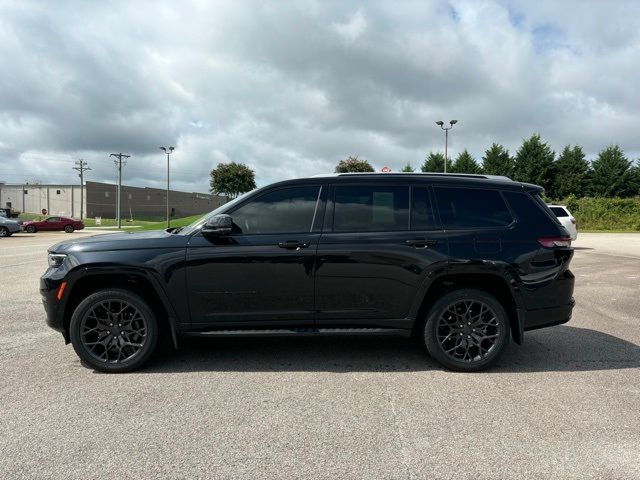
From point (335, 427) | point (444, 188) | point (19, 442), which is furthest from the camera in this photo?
point (444, 188)

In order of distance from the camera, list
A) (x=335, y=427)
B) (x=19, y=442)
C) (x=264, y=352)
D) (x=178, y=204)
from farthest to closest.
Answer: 1. (x=178, y=204)
2. (x=264, y=352)
3. (x=335, y=427)
4. (x=19, y=442)

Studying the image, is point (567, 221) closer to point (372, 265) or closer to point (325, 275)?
point (372, 265)

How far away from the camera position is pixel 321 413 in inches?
136

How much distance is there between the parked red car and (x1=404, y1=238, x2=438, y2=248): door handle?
39.4 m

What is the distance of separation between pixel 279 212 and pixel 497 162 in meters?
64.8

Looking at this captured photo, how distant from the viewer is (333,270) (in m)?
4.26

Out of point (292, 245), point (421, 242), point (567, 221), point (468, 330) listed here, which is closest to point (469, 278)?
point (468, 330)

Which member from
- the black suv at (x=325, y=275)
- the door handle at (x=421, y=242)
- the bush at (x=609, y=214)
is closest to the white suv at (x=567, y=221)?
the black suv at (x=325, y=275)

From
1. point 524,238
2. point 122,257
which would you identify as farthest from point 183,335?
point 524,238

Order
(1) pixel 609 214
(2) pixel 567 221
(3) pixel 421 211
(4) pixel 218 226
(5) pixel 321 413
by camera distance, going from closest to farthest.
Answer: (5) pixel 321 413 < (4) pixel 218 226 < (3) pixel 421 211 < (2) pixel 567 221 < (1) pixel 609 214

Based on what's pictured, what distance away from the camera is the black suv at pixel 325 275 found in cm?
423

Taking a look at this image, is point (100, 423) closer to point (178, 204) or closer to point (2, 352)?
point (2, 352)

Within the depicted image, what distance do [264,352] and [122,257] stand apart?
1.73m

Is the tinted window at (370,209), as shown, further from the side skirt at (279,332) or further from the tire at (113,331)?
the tire at (113,331)
